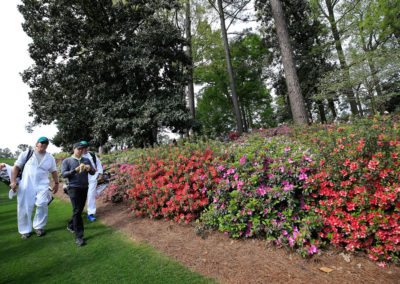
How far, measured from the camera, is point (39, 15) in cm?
1170

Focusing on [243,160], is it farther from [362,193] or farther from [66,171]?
[66,171]

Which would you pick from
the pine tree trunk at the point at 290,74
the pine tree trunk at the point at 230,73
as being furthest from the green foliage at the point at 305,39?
the pine tree trunk at the point at 290,74

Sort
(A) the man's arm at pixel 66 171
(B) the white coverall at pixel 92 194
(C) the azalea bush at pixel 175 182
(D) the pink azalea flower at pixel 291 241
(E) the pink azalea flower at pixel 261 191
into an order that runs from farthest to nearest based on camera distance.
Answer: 1. (B) the white coverall at pixel 92 194
2. (C) the azalea bush at pixel 175 182
3. (A) the man's arm at pixel 66 171
4. (E) the pink azalea flower at pixel 261 191
5. (D) the pink azalea flower at pixel 291 241

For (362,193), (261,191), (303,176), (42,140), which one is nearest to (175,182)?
(261,191)

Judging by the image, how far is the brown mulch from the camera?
255cm

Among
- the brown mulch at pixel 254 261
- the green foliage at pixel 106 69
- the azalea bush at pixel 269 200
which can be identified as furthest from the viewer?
the green foliage at pixel 106 69

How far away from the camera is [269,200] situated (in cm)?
328

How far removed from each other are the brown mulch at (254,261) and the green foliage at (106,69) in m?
6.99

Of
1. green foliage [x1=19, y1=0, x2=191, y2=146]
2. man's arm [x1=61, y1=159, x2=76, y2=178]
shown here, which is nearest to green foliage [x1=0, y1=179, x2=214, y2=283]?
man's arm [x1=61, y1=159, x2=76, y2=178]

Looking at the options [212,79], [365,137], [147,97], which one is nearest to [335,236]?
[365,137]

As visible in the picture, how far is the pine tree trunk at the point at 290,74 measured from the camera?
821cm

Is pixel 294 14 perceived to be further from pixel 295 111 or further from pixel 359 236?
pixel 359 236

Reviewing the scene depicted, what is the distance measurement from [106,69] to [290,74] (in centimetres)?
781

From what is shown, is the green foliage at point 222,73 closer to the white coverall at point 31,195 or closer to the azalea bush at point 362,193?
the white coverall at point 31,195
